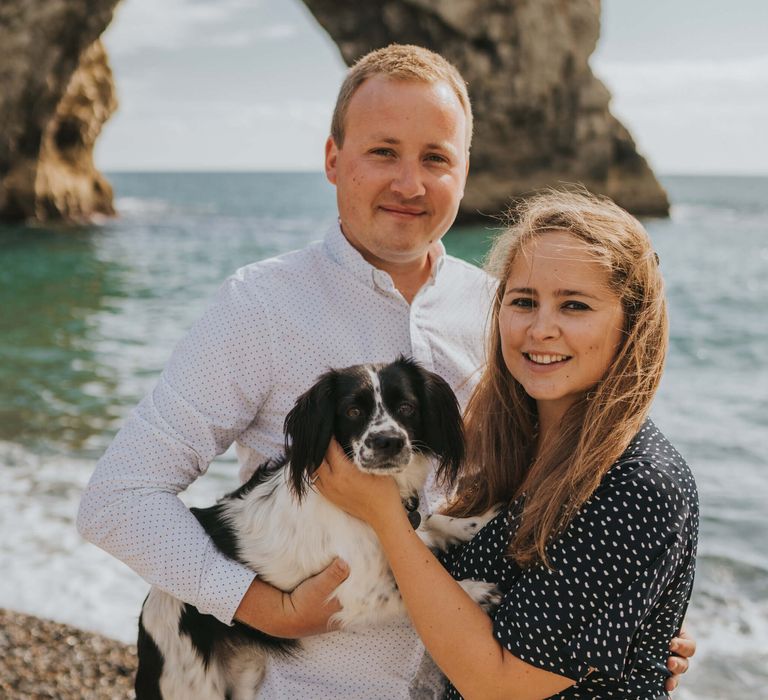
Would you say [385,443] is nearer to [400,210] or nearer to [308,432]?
[308,432]

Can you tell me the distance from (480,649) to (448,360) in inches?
37.3

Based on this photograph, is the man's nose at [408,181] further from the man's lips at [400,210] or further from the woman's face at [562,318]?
the woman's face at [562,318]

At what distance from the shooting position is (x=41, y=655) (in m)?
3.67

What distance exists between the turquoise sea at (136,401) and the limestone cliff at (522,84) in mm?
9523

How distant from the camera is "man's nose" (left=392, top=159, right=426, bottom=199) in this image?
223cm

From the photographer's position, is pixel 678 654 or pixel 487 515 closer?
pixel 678 654

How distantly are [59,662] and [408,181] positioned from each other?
111 inches

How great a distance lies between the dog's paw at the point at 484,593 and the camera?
1840 mm

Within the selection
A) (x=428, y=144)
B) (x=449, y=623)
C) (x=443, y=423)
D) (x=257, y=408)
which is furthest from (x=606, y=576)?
(x=428, y=144)

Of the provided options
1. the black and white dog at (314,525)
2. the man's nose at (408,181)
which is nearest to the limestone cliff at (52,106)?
the man's nose at (408,181)

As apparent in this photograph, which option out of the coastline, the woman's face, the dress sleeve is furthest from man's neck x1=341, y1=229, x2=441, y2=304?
the coastline

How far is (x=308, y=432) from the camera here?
2033 millimetres

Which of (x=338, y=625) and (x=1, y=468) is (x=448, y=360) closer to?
(x=338, y=625)

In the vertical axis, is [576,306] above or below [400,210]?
below
